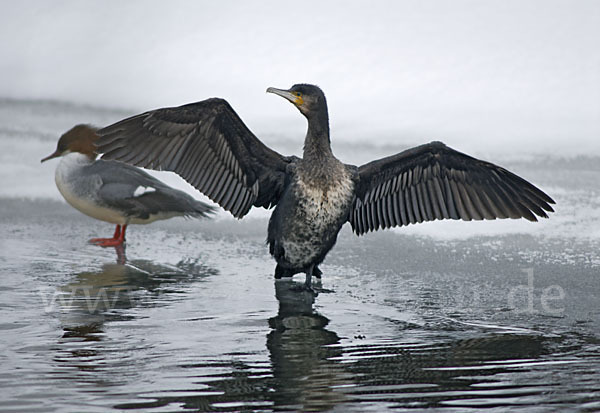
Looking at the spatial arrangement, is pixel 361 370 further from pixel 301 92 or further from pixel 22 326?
pixel 301 92

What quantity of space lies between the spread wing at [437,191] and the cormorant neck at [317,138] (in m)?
0.38

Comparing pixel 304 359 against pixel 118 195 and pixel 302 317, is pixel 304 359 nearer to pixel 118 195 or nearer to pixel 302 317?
pixel 302 317

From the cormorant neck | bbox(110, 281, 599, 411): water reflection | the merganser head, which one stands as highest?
the merganser head

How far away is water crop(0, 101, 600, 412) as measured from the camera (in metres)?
3.28

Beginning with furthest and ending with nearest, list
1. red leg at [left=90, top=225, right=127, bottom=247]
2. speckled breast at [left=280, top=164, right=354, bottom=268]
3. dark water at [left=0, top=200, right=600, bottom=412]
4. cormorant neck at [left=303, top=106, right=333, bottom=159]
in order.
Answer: red leg at [left=90, top=225, right=127, bottom=247] < cormorant neck at [left=303, top=106, right=333, bottom=159] < speckled breast at [left=280, top=164, right=354, bottom=268] < dark water at [left=0, top=200, right=600, bottom=412]

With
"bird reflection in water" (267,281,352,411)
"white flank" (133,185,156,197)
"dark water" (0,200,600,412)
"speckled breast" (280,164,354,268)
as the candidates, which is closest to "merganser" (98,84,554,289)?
"speckled breast" (280,164,354,268)

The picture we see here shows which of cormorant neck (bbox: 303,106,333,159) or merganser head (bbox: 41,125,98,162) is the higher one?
merganser head (bbox: 41,125,98,162)

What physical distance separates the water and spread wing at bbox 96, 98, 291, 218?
67 centimetres

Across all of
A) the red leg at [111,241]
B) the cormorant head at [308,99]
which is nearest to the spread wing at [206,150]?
the cormorant head at [308,99]

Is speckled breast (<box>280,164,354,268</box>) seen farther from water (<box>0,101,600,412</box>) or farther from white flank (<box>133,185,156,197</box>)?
white flank (<box>133,185,156,197</box>)

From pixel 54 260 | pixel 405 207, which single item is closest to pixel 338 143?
pixel 405 207

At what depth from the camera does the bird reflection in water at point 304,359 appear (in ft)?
10.5

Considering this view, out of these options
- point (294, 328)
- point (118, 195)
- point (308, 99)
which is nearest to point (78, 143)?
point (118, 195)

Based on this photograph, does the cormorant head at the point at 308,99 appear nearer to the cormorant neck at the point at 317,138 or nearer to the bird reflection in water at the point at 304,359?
the cormorant neck at the point at 317,138
